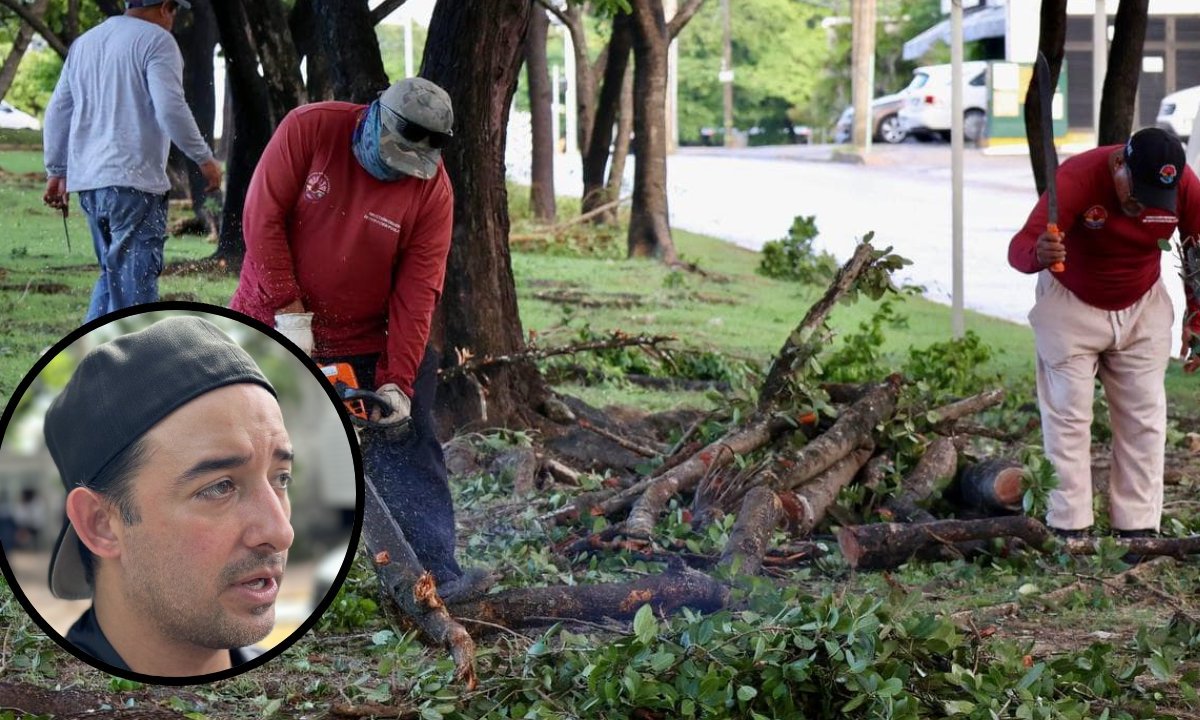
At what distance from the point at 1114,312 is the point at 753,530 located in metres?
1.81

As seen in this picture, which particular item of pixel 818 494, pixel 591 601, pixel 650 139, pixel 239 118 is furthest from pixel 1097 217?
pixel 650 139

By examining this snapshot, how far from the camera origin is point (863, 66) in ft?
65.2

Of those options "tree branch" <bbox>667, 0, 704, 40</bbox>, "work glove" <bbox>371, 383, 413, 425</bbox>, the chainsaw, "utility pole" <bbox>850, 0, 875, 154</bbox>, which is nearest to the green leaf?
the chainsaw

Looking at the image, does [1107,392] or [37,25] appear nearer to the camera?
[37,25]

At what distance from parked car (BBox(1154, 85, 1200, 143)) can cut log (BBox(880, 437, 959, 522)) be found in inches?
351

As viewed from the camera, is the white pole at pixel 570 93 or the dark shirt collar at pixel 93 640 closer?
the dark shirt collar at pixel 93 640

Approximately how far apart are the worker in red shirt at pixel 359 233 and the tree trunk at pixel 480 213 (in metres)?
1.41

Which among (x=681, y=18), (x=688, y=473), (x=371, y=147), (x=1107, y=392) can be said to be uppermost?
(x=681, y=18)

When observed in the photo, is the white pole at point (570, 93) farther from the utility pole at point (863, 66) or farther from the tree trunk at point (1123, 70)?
the tree trunk at point (1123, 70)

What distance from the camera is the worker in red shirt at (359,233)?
15.1 ft

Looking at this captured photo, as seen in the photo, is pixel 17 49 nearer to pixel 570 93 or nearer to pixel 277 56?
pixel 277 56

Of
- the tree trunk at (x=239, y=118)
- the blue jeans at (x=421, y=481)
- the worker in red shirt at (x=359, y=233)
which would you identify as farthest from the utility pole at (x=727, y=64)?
the worker in red shirt at (x=359, y=233)

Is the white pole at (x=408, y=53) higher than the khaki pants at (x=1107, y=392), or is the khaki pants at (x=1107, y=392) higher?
the white pole at (x=408, y=53)

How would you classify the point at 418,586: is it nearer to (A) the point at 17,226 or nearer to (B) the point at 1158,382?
(A) the point at 17,226
